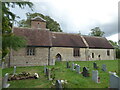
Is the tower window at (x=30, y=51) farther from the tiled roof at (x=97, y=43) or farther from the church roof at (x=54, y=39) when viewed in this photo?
the tiled roof at (x=97, y=43)

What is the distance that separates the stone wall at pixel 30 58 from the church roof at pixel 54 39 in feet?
4.30

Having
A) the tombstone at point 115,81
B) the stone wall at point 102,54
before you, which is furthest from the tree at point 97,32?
the tombstone at point 115,81

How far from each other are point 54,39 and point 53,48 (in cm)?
225

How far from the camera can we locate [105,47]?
79.3 ft

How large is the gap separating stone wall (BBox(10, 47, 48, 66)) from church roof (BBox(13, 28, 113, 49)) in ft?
4.30

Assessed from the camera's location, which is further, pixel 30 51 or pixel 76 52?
pixel 76 52

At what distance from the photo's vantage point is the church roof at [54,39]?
54.3 feet

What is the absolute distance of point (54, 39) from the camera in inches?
793

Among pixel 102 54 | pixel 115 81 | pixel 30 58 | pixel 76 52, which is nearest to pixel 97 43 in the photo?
pixel 102 54

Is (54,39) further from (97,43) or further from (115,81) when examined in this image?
(115,81)

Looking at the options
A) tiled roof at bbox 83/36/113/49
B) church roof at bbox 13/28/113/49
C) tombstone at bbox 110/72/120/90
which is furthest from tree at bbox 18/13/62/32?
tombstone at bbox 110/72/120/90

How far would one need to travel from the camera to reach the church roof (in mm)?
16564

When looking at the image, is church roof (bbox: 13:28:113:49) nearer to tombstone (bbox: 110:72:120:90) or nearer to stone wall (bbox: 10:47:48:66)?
stone wall (bbox: 10:47:48:66)

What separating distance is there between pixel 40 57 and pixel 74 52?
791 centimetres
